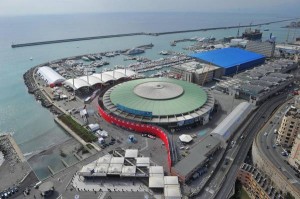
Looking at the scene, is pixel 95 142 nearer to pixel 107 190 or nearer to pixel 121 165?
pixel 121 165

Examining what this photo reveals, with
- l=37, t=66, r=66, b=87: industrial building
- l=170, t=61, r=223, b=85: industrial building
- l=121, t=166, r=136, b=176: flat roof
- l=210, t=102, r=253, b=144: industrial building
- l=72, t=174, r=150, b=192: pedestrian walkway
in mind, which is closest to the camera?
l=72, t=174, r=150, b=192: pedestrian walkway

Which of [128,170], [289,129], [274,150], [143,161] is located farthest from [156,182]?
[289,129]

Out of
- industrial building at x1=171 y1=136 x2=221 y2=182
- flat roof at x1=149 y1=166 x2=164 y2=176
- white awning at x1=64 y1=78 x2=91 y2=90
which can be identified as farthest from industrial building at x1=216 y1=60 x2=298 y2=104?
white awning at x1=64 y1=78 x2=91 y2=90

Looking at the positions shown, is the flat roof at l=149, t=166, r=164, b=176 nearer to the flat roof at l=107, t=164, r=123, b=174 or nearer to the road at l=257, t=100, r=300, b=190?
the flat roof at l=107, t=164, r=123, b=174

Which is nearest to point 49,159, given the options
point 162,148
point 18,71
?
point 162,148

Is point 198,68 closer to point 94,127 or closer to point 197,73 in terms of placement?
point 197,73

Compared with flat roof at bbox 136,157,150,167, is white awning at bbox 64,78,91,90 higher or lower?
higher
